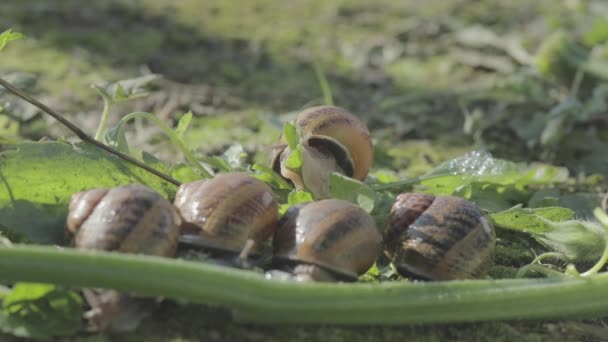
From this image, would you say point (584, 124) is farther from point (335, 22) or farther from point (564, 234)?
point (335, 22)

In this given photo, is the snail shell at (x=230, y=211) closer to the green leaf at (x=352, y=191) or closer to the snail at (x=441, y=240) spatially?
the green leaf at (x=352, y=191)

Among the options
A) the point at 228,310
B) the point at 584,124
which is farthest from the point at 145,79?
the point at 584,124

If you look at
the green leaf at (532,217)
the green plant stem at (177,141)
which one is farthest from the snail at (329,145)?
the green leaf at (532,217)

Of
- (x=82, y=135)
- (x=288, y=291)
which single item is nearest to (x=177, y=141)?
(x=82, y=135)

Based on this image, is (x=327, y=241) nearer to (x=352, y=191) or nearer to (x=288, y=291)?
(x=288, y=291)

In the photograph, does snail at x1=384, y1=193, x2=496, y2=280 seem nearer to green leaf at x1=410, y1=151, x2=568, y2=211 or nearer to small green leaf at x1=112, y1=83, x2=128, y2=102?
green leaf at x1=410, y1=151, x2=568, y2=211

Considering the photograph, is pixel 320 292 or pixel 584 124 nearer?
pixel 320 292
